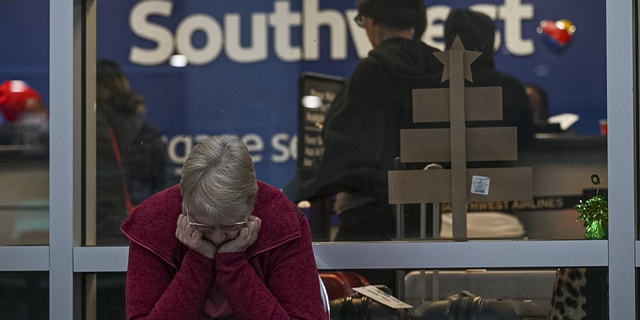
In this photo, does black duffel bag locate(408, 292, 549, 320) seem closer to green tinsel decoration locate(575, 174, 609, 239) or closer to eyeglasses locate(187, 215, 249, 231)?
green tinsel decoration locate(575, 174, 609, 239)

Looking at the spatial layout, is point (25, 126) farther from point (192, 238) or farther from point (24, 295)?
point (192, 238)

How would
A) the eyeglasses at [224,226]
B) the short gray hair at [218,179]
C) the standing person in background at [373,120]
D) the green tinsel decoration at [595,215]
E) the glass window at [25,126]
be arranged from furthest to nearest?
the glass window at [25,126]
the standing person in background at [373,120]
the green tinsel decoration at [595,215]
the eyeglasses at [224,226]
the short gray hair at [218,179]

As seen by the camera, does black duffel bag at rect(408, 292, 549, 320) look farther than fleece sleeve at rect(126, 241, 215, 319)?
Yes

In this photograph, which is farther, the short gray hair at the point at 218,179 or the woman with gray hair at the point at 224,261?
the woman with gray hair at the point at 224,261

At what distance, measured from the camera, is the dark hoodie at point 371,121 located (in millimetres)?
4188

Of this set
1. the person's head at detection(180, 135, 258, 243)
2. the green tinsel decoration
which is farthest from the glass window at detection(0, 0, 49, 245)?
the green tinsel decoration

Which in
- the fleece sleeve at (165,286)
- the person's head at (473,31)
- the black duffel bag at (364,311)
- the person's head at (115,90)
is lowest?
the black duffel bag at (364,311)

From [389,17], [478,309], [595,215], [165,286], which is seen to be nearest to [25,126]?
[165,286]

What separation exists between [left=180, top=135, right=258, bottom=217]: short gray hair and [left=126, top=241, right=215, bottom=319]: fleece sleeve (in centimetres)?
23

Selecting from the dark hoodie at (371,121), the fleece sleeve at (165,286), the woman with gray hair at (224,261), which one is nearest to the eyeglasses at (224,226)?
A: the woman with gray hair at (224,261)

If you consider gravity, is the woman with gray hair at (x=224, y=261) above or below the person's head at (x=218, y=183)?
below

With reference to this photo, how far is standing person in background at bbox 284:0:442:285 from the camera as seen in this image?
4.18 meters

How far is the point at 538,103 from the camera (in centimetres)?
413

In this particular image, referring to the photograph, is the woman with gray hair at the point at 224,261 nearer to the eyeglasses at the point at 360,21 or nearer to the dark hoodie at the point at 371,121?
the dark hoodie at the point at 371,121
